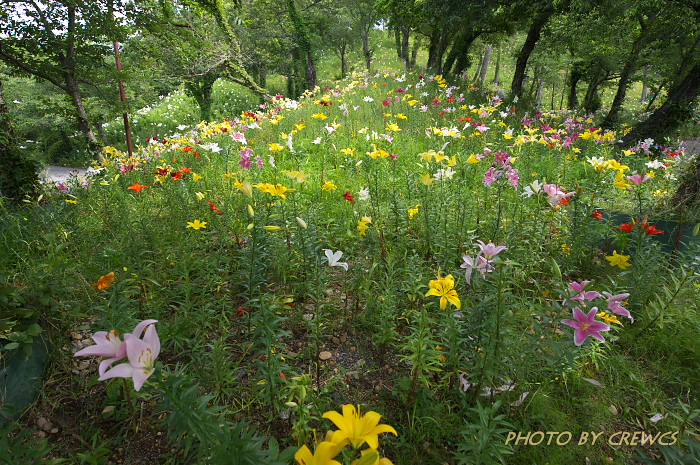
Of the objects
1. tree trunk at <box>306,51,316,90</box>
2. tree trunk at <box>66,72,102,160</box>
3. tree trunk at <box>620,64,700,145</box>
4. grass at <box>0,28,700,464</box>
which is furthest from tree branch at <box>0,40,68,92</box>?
tree trunk at <box>306,51,316,90</box>

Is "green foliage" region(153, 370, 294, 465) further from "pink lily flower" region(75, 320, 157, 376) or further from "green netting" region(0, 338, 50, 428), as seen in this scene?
"green netting" region(0, 338, 50, 428)

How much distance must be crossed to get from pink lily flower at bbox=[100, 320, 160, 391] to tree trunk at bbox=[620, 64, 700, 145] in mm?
9611

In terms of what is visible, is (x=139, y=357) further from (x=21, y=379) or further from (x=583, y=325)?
(x=583, y=325)

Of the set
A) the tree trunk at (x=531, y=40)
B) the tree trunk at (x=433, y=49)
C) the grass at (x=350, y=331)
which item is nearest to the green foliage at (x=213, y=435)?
the grass at (x=350, y=331)

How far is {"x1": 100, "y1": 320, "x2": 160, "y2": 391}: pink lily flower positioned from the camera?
0.83 metres

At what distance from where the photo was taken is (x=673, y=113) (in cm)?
756

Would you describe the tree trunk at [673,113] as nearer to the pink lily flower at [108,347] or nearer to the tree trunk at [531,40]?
the tree trunk at [531,40]

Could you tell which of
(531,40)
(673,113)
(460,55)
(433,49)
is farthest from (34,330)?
(433,49)

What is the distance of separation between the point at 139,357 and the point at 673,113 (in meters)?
11.1

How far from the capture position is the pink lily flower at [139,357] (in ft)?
2.73

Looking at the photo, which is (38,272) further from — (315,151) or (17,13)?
(17,13)

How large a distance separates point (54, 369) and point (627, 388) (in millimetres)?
3154

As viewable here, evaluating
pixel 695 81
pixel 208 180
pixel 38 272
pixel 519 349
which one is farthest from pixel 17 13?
→ pixel 695 81

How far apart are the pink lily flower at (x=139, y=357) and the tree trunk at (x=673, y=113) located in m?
9.61
